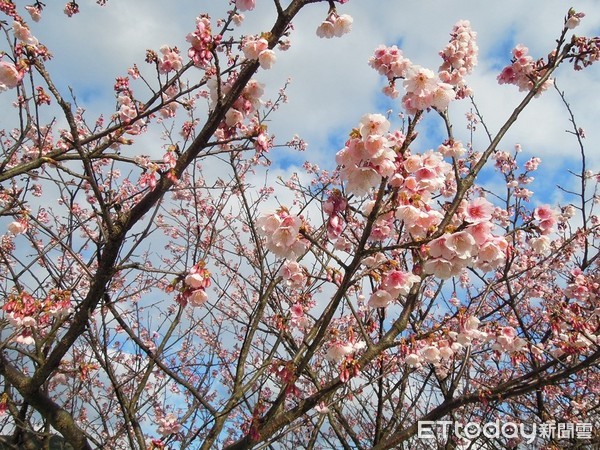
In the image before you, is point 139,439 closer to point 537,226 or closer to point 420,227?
point 420,227

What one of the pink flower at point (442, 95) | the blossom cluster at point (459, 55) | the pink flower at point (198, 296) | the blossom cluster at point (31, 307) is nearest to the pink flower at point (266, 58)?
the pink flower at point (442, 95)

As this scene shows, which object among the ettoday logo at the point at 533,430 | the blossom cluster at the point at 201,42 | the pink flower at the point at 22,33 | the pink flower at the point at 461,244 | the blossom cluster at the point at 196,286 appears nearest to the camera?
the pink flower at the point at 461,244

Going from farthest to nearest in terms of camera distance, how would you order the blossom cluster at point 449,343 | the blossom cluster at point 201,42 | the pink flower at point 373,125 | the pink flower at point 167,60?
1. the pink flower at point 167,60
2. the blossom cluster at point 449,343
3. the blossom cluster at point 201,42
4. the pink flower at point 373,125

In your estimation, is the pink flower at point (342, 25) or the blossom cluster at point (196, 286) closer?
the blossom cluster at point (196, 286)

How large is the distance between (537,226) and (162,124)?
17.8 feet

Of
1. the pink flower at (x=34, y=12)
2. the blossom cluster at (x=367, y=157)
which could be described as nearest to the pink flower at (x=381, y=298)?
the blossom cluster at (x=367, y=157)

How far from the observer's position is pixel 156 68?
352cm

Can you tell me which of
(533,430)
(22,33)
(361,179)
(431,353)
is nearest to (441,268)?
(361,179)

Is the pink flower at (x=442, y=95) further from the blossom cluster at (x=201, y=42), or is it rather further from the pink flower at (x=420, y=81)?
the blossom cluster at (x=201, y=42)

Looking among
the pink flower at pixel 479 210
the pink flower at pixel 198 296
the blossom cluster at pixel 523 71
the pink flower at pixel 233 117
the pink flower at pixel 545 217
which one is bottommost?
the pink flower at pixel 198 296

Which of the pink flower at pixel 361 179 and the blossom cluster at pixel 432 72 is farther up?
the blossom cluster at pixel 432 72

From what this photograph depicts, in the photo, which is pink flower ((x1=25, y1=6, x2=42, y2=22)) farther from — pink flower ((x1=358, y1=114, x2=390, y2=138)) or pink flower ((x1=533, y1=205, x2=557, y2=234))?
pink flower ((x1=533, y1=205, x2=557, y2=234))

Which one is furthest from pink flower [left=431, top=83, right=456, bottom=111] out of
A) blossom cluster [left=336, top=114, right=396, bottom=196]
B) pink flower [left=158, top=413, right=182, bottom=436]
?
pink flower [left=158, top=413, right=182, bottom=436]

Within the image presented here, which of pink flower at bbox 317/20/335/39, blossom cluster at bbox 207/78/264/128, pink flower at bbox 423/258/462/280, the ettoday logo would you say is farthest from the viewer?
the ettoday logo
